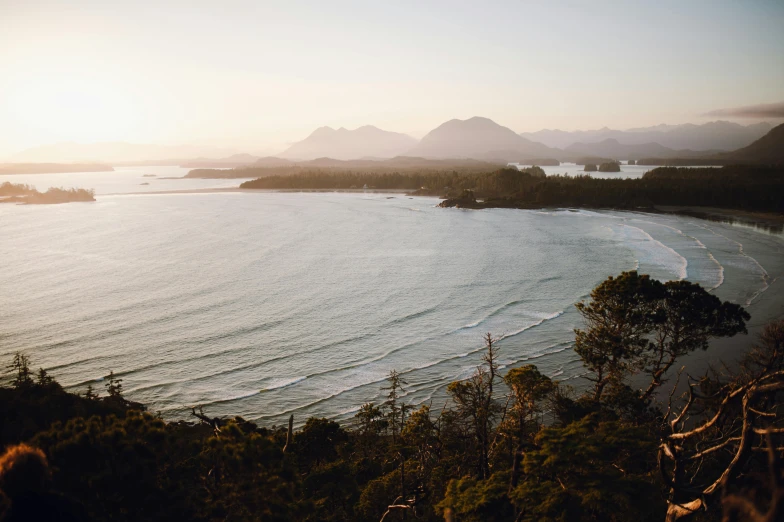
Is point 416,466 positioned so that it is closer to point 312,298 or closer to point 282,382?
point 282,382

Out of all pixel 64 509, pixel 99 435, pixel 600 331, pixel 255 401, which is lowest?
pixel 255 401

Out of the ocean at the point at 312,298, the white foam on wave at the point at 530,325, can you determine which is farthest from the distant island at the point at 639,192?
the white foam on wave at the point at 530,325

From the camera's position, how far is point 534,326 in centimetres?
3091

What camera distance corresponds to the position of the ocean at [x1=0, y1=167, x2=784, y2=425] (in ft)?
79.2

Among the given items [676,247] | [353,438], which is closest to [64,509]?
[353,438]

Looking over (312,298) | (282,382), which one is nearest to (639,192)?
(312,298)

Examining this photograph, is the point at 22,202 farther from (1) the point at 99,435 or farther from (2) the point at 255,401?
(1) the point at 99,435

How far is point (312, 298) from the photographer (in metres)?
37.4

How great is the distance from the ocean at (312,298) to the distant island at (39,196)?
5092 cm

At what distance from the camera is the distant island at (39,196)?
4536 inches

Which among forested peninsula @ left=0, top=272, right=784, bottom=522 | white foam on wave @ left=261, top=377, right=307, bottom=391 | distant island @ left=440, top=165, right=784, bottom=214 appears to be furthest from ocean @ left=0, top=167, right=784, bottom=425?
distant island @ left=440, top=165, right=784, bottom=214

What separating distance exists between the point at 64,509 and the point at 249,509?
11.7ft

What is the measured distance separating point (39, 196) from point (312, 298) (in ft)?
375

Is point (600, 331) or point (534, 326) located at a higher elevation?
point (600, 331)
